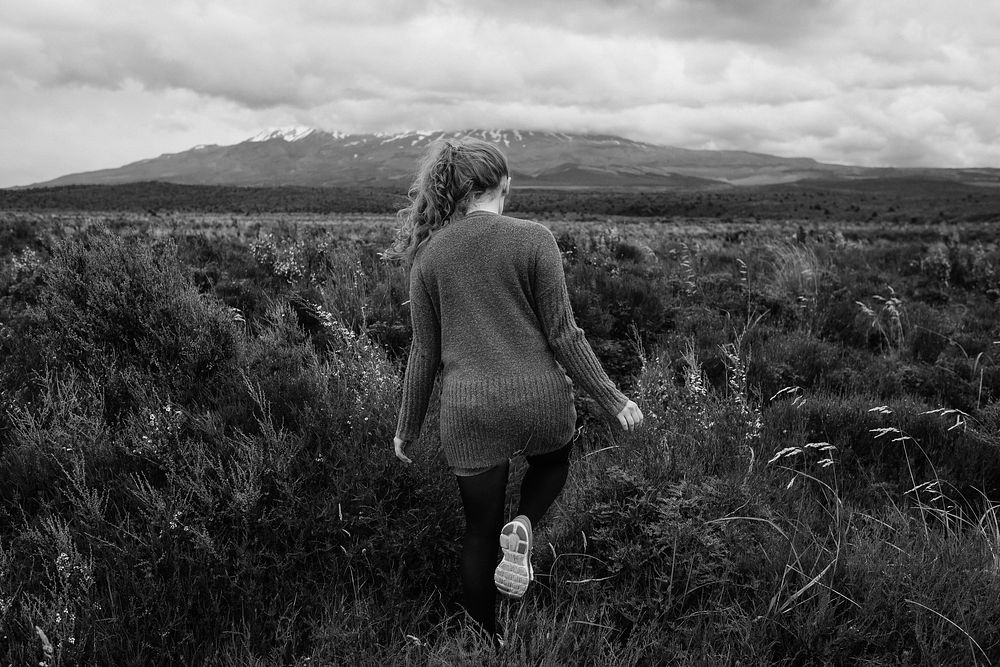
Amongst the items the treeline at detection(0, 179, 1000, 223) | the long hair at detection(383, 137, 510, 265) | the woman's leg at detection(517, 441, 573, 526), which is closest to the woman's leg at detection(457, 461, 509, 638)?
the woman's leg at detection(517, 441, 573, 526)

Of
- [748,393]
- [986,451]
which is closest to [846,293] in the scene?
[748,393]

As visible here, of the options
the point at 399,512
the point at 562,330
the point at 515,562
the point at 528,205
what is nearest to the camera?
the point at 515,562

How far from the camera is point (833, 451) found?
4.02 meters

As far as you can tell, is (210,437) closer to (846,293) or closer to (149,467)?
(149,467)

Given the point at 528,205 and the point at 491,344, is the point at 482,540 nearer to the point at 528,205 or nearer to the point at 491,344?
the point at 491,344

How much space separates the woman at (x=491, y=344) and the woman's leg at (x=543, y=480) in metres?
0.13

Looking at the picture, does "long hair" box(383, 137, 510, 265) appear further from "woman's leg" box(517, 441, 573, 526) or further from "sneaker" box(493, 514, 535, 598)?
"sneaker" box(493, 514, 535, 598)

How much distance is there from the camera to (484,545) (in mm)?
2393

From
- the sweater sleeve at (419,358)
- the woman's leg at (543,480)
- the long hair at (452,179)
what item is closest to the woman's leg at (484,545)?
the woman's leg at (543,480)

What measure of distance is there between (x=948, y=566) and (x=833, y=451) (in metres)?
1.49

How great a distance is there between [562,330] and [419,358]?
0.60 m

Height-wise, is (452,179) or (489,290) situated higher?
(452,179)

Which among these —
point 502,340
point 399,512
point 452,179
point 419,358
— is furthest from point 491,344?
point 399,512

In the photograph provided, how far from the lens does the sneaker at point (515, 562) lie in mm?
2246
